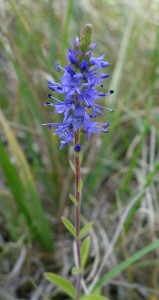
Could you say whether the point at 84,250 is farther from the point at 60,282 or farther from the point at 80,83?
the point at 80,83

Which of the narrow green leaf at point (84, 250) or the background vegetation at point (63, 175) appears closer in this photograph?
the narrow green leaf at point (84, 250)

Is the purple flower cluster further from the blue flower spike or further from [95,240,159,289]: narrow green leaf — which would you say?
[95,240,159,289]: narrow green leaf

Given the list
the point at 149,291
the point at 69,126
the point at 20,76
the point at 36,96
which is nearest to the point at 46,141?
the point at 36,96

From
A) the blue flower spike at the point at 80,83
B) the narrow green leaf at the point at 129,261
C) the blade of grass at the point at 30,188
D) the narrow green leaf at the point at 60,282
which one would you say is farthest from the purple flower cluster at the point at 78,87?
the blade of grass at the point at 30,188

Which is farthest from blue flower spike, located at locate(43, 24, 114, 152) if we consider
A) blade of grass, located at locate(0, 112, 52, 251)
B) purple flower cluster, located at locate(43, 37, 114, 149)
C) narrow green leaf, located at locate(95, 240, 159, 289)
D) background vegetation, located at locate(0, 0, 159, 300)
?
blade of grass, located at locate(0, 112, 52, 251)

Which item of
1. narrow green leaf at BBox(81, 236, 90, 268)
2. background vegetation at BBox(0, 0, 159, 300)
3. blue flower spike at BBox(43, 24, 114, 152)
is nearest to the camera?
blue flower spike at BBox(43, 24, 114, 152)

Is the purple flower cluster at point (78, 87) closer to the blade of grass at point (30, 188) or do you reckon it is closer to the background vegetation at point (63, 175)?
the background vegetation at point (63, 175)

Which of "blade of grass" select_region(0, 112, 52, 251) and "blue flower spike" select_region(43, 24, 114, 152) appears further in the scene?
"blade of grass" select_region(0, 112, 52, 251)

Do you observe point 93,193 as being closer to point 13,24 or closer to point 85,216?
point 85,216
